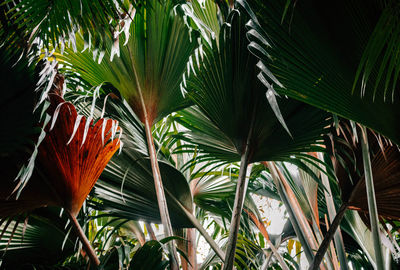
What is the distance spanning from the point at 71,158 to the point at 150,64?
506 mm

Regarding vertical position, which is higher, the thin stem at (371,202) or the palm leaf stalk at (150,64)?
the palm leaf stalk at (150,64)

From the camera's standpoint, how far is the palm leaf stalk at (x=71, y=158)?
1.14 m

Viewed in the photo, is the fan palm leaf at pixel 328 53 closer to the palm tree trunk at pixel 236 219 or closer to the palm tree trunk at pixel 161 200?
the palm tree trunk at pixel 236 219

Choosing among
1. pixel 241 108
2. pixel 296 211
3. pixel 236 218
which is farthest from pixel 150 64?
pixel 296 211

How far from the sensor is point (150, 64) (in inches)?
55.5

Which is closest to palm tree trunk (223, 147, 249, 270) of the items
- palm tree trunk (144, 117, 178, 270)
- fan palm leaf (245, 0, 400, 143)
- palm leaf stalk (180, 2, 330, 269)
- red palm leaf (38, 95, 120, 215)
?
palm leaf stalk (180, 2, 330, 269)

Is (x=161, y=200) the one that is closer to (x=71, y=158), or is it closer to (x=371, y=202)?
(x=71, y=158)

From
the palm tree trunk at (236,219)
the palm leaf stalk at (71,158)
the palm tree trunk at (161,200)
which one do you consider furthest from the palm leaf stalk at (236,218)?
the palm leaf stalk at (71,158)

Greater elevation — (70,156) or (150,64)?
(150,64)

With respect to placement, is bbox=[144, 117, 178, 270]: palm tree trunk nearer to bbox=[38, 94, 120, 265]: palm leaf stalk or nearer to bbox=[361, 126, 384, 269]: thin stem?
bbox=[38, 94, 120, 265]: palm leaf stalk

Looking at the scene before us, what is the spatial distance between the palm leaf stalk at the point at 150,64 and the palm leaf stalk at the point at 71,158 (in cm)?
24

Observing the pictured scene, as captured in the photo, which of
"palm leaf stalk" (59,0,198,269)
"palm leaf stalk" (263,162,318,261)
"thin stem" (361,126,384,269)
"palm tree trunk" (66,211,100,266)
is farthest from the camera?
"palm leaf stalk" (263,162,318,261)

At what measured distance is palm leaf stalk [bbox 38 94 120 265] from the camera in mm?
1139

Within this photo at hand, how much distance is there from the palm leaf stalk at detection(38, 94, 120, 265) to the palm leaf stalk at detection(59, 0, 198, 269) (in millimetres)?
243
